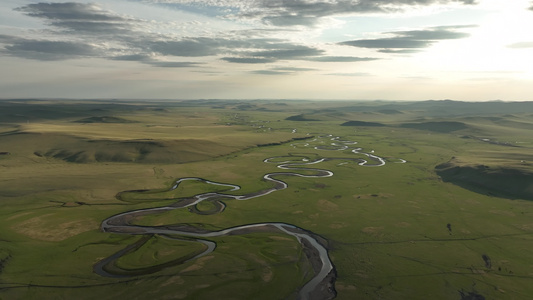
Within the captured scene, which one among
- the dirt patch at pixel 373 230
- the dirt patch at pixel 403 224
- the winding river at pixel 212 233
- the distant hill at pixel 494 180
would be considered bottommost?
the winding river at pixel 212 233

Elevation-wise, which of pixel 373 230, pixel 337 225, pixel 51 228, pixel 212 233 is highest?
pixel 373 230

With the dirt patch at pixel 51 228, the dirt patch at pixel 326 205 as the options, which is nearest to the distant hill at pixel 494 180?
the dirt patch at pixel 326 205

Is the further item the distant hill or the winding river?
the distant hill

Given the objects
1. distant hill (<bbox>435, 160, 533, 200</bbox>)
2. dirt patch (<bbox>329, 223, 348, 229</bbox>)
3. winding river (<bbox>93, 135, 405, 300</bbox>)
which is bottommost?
winding river (<bbox>93, 135, 405, 300</bbox>)

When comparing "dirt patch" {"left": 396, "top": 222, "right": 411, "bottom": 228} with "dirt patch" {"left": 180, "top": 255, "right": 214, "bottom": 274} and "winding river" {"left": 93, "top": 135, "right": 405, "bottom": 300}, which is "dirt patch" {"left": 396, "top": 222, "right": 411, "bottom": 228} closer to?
"winding river" {"left": 93, "top": 135, "right": 405, "bottom": 300}

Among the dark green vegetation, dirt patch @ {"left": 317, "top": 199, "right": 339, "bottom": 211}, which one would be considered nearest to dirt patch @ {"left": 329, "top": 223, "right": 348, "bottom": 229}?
the dark green vegetation

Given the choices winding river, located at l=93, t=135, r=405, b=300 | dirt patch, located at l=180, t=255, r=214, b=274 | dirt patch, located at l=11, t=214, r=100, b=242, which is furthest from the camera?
dirt patch, located at l=11, t=214, r=100, b=242

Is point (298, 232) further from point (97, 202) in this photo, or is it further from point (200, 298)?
point (97, 202)

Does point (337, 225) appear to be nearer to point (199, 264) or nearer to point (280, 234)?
point (280, 234)

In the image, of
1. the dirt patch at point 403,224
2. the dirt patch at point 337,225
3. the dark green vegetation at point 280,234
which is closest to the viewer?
the dark green vegetation at point 280,234

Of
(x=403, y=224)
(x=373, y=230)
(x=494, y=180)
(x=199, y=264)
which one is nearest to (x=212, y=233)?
(x=199, y=264)

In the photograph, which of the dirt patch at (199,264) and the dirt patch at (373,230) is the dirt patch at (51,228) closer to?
the dirt patch at (199,264)
